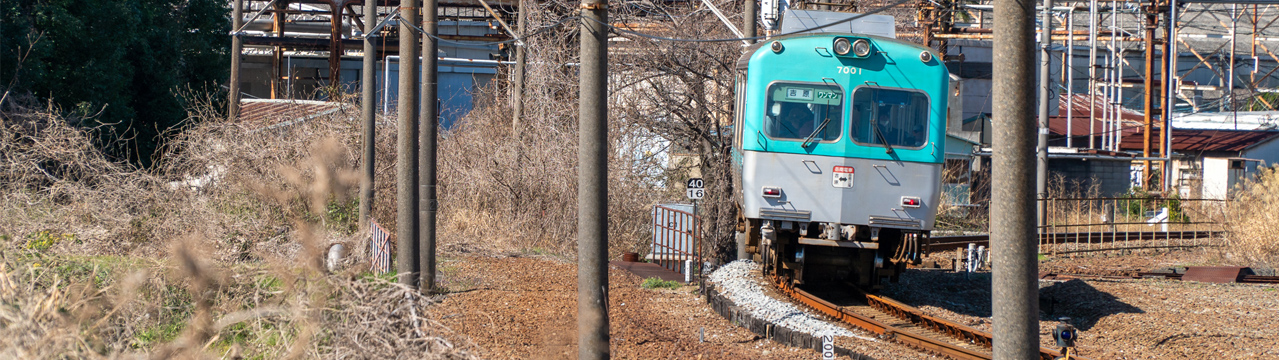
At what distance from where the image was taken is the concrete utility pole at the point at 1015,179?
19.3 feet

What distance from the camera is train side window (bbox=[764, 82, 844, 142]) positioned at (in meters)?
11.9

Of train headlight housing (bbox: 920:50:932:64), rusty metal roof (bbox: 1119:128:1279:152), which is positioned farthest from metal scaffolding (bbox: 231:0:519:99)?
rusty metal roof (bbox: 1119:128:1279:152)

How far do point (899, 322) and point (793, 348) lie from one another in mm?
2000

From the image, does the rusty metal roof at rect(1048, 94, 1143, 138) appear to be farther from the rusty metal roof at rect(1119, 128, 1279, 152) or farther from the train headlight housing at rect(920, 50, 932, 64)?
the train headlight housing at rect(920, 50, 932, 64)

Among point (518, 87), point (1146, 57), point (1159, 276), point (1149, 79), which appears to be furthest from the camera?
point (1149, 79)

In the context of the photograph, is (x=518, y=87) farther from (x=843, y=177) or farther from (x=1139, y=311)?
(x=1139, y=311)

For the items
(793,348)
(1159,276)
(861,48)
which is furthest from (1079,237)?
(793,348)

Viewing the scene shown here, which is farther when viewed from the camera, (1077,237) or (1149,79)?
(1149,79)

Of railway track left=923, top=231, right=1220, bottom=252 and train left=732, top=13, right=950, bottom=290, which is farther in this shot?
railway track left=923, top=231, right=1220, bottom=252

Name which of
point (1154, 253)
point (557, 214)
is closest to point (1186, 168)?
point (1154, 253)

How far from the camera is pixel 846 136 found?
11.8m

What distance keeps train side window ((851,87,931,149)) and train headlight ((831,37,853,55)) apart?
1.63 feet

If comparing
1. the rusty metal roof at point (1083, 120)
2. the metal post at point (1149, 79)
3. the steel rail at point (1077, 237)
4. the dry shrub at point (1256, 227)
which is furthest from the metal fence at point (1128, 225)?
the rusty metal roof at point (1083, 120)

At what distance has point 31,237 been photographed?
1295 centimetres
